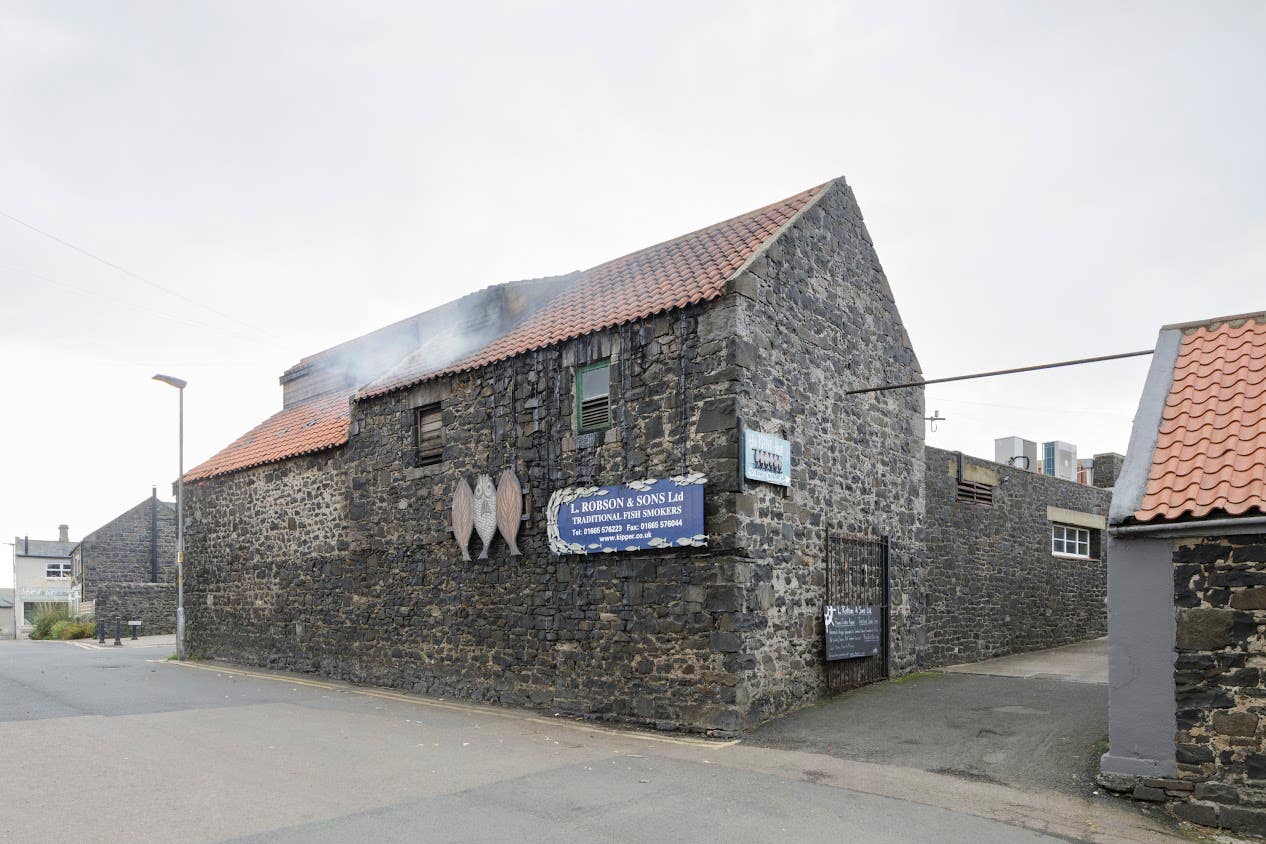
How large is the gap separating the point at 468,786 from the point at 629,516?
452 cm

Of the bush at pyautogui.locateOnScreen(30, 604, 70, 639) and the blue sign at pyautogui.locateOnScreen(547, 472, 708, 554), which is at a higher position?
the blue sign at pyautogui.locateOnScreen(547, 472, 708, 554)

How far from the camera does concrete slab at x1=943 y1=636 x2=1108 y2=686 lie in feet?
47.0

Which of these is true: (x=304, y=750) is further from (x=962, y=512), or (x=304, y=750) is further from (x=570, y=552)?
(x=962, y=512)

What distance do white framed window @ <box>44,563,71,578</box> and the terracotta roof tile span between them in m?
52.1

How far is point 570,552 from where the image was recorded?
12.7 metres

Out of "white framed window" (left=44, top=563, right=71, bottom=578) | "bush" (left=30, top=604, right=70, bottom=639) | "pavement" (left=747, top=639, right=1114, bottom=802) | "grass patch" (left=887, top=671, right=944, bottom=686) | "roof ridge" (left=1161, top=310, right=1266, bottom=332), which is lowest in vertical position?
"bush" (left=30, top=604, right=70, bottom=639)

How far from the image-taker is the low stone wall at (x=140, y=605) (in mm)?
38513

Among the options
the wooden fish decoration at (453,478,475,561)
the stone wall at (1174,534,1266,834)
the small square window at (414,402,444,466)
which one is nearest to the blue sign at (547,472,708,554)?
the wooden fish decoration at (453,478,475,561)

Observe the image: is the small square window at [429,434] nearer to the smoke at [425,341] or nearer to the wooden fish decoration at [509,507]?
the smoke at [425,341]

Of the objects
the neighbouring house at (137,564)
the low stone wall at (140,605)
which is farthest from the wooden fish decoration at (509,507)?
the neighbouring house at (137,564)

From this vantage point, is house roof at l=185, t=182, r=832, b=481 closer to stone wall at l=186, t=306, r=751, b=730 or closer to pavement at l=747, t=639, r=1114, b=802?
stone wall at l=186, t=306, r=751, b=730

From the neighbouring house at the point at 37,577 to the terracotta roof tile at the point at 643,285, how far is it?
1988 inches

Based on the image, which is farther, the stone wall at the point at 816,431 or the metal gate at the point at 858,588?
the metal gate at the point at 858,588

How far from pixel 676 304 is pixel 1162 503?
617 cm
